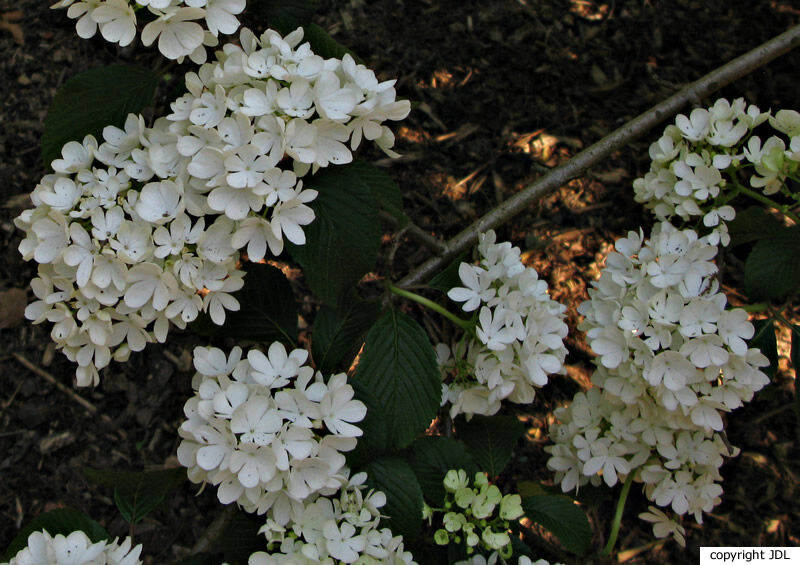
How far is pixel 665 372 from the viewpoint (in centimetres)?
132

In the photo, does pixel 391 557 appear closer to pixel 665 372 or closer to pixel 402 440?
pixel 402 440

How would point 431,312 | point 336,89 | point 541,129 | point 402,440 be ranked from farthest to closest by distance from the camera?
point 541,129, point 431,312, point 402,440, point 336,89

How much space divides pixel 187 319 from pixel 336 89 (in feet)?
1.57

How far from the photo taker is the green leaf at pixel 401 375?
4.31 ft

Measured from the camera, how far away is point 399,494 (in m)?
1.24

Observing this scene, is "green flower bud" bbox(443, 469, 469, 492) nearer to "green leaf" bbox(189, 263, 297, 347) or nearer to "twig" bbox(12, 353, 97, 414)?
"green leaf" bbox(189, 263, 297, 347)

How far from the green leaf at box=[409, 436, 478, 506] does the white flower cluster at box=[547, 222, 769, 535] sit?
1.03ft

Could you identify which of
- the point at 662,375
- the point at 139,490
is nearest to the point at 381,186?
the point at 662,375

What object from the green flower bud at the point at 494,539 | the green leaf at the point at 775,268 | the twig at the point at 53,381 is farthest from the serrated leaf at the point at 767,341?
the twig at the point at 53,381

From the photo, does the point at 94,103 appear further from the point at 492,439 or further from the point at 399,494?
the point at 492,439

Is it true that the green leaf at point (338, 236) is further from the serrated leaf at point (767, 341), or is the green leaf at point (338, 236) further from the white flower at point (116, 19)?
the serrated leaf at point (767, 341)

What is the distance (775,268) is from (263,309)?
1.23 m

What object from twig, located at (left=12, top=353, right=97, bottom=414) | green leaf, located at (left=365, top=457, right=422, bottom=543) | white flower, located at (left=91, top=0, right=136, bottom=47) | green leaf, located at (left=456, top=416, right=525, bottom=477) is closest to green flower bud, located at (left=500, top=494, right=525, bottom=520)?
green leaf, located at (left=365, top=457, right=422, bottom=543)

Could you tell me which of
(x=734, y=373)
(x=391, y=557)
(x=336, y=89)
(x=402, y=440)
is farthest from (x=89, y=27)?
(x=734, y=373)
